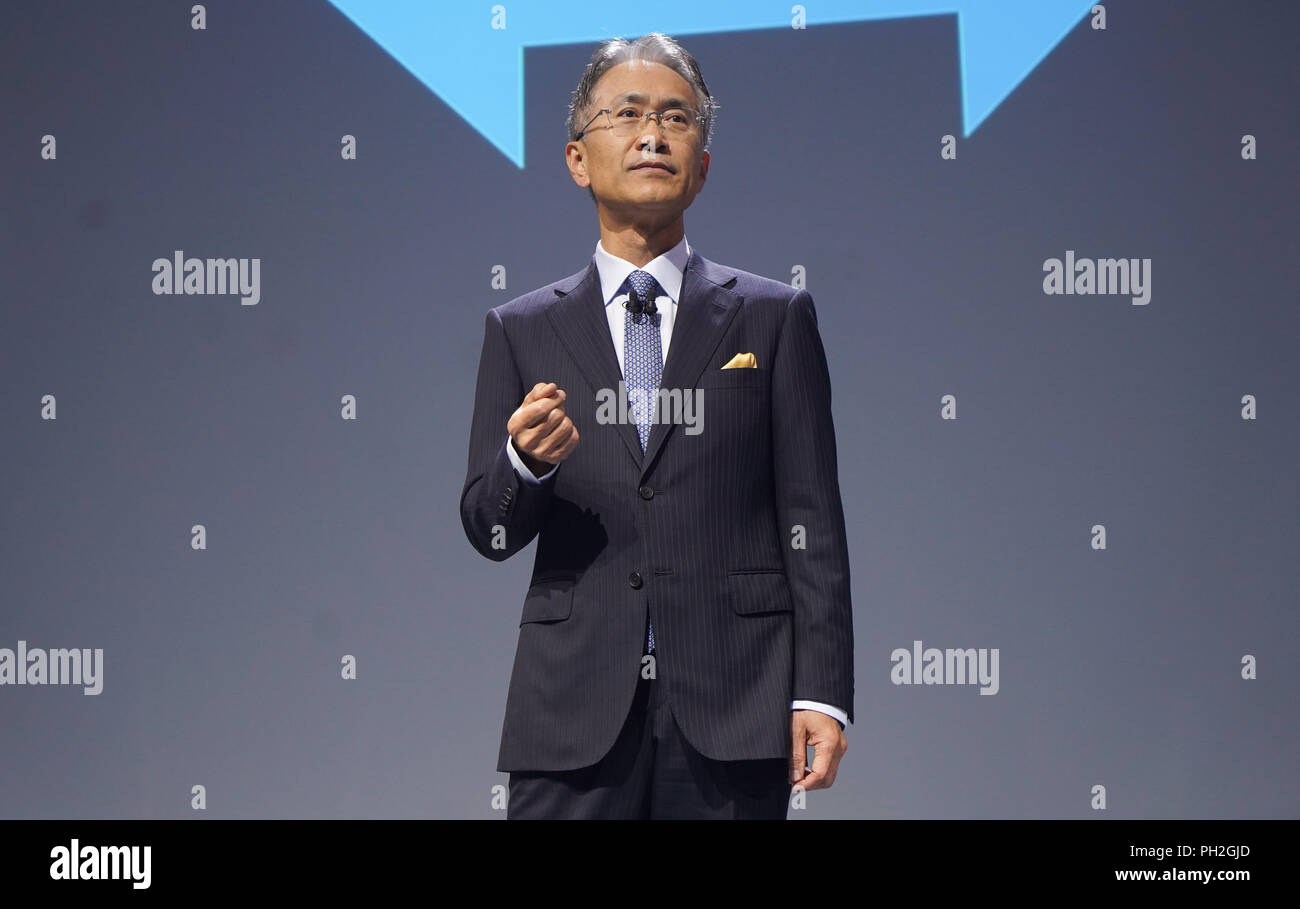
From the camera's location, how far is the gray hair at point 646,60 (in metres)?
2.15

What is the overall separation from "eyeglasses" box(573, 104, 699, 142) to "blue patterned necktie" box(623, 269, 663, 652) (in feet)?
0.70

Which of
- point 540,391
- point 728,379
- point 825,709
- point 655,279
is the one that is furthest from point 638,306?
Answer: point 825,709

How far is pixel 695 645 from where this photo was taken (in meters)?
1.95

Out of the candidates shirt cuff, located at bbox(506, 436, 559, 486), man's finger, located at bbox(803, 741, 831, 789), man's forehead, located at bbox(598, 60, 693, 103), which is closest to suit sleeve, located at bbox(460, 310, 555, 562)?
shirt cuff, located at bbox(506, 436, 559, 486)

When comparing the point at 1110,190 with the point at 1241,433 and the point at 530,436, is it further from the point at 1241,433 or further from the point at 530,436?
the point at 530,436

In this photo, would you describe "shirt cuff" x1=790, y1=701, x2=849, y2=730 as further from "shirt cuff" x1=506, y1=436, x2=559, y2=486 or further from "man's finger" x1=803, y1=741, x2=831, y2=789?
"shirt cuff" x1=506, y1=436, x2=559, y2=486

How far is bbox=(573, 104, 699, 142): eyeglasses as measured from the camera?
6.95 ft

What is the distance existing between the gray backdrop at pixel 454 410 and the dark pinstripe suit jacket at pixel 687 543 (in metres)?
1.34

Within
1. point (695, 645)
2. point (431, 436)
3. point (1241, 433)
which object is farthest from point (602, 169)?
point (1241, 433)

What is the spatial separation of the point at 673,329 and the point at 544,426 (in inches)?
12.4

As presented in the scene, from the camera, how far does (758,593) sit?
1.99 m

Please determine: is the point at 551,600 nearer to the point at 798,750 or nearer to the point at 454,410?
the point at 798,750

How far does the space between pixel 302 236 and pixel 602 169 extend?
1.50 metres

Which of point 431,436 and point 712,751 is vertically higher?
point 431,436
